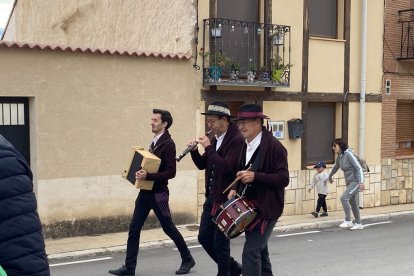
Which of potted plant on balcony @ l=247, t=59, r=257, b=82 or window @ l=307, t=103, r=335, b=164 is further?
window @ l=307, t=103, r=335, b=164

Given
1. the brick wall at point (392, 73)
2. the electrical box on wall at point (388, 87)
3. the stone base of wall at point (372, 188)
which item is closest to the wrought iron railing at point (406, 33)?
the brick wall at point (392, 73)

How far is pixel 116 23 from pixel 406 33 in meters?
6.77

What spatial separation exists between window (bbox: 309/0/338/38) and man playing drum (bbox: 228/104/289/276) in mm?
8192

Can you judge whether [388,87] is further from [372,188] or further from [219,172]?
[219,172]

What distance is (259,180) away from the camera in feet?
17.5

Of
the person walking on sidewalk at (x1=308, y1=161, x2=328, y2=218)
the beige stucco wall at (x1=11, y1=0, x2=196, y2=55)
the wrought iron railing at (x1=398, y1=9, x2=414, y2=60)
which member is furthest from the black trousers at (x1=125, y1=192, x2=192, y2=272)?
the wrought iron railing at (x1=398, y1=9, x2=414, y2=60)

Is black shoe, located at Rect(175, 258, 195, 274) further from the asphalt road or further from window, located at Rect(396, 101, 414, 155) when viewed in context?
window, located at Rect(396, 101, 414, 155)

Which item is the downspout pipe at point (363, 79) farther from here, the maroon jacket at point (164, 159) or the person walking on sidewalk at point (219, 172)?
the person walking on sidewalk at point (219, 172)

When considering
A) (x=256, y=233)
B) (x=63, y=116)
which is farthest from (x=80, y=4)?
(x=256, y=233)

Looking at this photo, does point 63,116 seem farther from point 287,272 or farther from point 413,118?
point 413,118

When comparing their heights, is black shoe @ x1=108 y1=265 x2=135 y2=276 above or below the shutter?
below

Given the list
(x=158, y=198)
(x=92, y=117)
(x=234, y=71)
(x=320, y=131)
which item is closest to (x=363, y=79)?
(x=320, y=131)

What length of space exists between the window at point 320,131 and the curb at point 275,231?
1.78 m

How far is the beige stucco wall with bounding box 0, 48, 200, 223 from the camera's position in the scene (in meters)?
9.61
